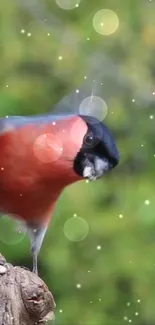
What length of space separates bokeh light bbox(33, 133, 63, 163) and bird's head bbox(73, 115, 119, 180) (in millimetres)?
48

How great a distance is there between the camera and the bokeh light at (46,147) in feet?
4.18

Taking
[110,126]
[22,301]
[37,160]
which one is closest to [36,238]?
[37,160]

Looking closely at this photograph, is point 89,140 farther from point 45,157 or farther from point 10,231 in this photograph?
point 10,231

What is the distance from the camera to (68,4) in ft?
4.43

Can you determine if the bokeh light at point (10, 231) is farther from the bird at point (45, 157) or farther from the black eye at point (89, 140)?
the black eye at point (89, 140)

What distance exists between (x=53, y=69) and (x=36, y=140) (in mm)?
165

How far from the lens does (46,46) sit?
1342 millimetres

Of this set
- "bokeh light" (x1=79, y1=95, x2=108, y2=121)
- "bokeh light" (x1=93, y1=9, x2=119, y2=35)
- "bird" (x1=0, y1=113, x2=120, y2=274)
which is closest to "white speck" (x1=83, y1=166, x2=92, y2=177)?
"bird" (x1=0, y1=113, x2=120, y2=274)

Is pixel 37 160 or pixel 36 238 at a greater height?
pixel 37 160

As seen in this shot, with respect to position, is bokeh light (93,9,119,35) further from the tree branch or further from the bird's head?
the tree branch

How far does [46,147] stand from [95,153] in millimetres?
98

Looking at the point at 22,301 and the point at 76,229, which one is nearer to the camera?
the point at 22,301

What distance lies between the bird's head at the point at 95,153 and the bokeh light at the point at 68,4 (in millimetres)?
242

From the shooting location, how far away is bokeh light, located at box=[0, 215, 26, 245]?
1.33 meters
